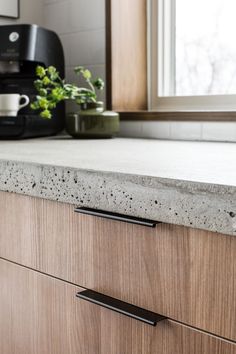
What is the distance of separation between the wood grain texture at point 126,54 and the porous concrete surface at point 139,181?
24.7 inches

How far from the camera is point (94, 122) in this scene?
1627mm

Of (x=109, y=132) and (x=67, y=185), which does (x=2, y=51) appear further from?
(x=67, y=185)

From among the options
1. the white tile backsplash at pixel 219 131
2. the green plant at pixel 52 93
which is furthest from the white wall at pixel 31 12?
the white tile backsplash at pixel 219 131

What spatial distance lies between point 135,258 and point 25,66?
1096mm

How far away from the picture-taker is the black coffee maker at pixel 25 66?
5.35ft

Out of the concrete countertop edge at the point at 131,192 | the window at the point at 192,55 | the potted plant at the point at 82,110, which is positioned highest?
the window at the point at 192,55

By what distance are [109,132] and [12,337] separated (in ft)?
2.37

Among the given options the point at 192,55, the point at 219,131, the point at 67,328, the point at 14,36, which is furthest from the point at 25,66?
the point at 67,328

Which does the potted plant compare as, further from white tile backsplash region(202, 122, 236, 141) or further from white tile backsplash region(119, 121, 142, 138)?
white tile backsplash region(202, 122, 236, 141)

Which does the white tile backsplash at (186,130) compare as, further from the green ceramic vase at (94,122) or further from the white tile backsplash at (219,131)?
the green ceramic vase at (94,122)

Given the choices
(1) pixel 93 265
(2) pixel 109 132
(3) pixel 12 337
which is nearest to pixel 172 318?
(1) pixel 93 265

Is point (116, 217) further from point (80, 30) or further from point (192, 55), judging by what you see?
point (80, 30)

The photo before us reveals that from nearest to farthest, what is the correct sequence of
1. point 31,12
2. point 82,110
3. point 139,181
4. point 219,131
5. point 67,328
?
point 139,181
point 67,328
point 219,131
point 82,110
point 31,12

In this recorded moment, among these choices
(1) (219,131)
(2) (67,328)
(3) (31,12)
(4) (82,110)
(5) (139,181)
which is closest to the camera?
(5) (139,181)
